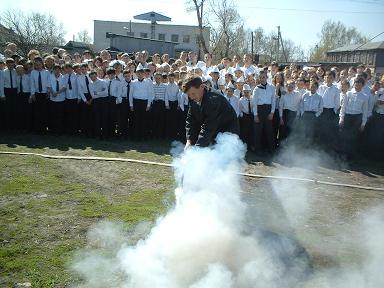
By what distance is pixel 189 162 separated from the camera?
5.10 m

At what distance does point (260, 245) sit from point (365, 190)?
→ 4014mm

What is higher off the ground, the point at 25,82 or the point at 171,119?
the point at 25,82

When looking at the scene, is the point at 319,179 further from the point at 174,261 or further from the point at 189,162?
the point at 174,261

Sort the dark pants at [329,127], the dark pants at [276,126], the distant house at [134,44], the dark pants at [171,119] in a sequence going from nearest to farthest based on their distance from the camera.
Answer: the dark pants at [329,127] < the dark pants at [276,126] < the dark pants at [171,119] < the distant house at [134,44]

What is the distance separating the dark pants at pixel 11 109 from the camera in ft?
38.1

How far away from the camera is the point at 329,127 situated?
1080cm

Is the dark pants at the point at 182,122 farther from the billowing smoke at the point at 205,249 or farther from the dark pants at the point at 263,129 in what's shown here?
the billowing smoke at the point at 205,249

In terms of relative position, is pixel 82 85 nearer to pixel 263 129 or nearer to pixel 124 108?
pixel 124 108

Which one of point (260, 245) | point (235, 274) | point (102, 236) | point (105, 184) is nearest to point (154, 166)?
point (105, 184)

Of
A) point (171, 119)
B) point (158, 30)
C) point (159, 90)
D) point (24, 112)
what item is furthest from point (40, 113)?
point (158, 30)

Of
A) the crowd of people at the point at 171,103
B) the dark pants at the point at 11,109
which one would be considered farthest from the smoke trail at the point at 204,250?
the dark pants at the point at 11,109

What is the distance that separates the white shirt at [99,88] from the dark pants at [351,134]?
701cm

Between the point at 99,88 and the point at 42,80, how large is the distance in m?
1.78

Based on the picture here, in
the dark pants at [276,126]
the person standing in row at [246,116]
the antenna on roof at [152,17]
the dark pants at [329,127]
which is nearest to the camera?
the dark pants at [329,127]
